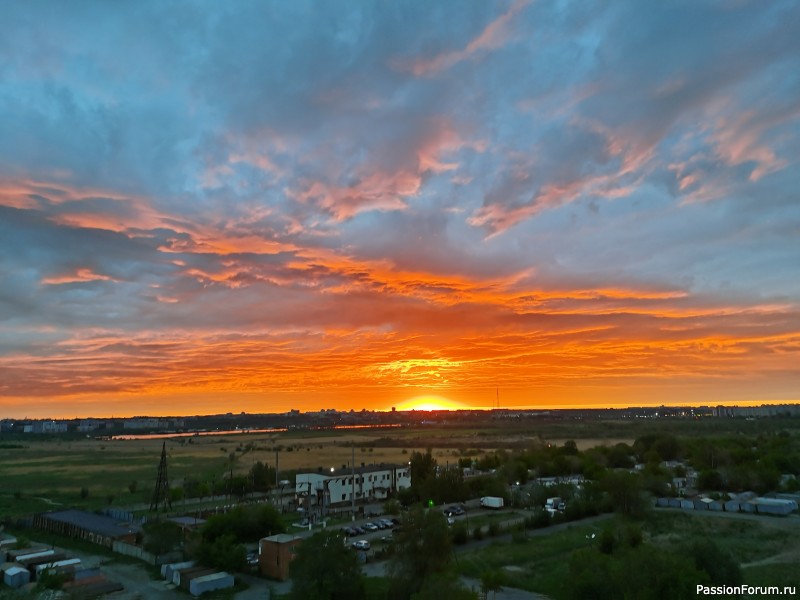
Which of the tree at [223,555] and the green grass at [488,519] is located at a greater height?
the tree at [223,555]

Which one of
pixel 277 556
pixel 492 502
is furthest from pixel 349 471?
pixel 277 556

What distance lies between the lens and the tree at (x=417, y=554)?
926 inches

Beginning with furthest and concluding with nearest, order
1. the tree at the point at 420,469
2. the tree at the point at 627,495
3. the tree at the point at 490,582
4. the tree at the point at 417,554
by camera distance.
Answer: the tree at the point at 420,469 → the tree at the point at 627,495 → the tree at the point at 490,582 → the tree at the point at 417,554

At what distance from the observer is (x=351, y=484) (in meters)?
55.8

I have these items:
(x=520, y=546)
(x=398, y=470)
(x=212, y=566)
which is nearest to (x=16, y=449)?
(x=398, y=470)

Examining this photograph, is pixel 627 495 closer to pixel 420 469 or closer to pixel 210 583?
pixel 420 469

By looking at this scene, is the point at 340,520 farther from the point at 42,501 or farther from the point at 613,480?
the point at 42,501

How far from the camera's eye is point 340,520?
45.9 meters

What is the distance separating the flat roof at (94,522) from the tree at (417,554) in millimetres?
24264

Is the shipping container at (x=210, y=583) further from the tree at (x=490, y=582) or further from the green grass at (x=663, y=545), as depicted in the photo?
the tree at (x=490, y=582)

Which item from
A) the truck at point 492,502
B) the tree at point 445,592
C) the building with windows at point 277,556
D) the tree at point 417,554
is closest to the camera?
the tree at point 445,592

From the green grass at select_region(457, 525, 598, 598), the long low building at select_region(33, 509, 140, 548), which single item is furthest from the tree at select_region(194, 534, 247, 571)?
the green grass at select_region(457, 525, 598, 598)

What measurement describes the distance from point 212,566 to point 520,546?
19.1 meters

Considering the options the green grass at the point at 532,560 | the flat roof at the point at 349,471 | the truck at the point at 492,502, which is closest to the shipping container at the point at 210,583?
the green grass at the point at 532,560
